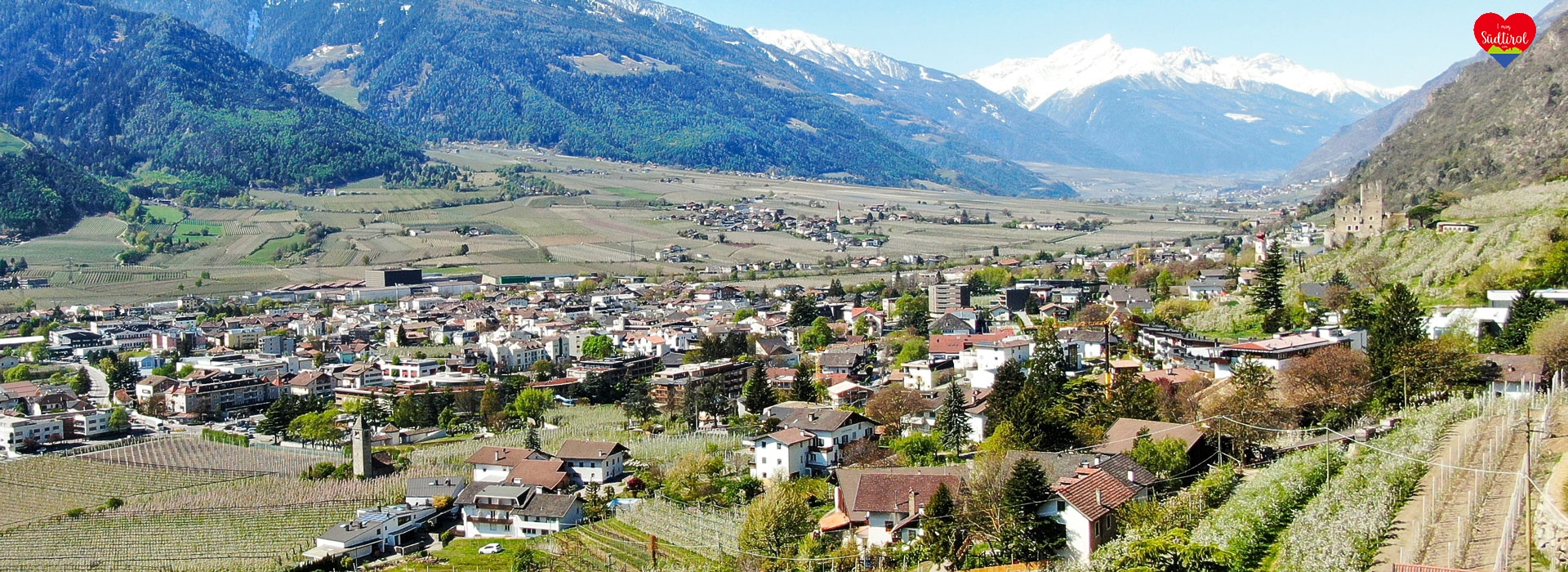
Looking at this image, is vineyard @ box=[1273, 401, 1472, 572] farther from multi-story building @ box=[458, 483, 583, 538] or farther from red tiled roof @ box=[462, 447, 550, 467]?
red tiled roof @ box=[462, 447, 550, 467]

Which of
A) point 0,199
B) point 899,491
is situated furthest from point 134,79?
point 899,491

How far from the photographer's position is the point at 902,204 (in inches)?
3775

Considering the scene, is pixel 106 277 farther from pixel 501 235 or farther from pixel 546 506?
pixel 546 506

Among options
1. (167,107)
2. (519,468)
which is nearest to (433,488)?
(519,468)

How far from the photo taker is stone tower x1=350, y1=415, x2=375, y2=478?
81.7 ft

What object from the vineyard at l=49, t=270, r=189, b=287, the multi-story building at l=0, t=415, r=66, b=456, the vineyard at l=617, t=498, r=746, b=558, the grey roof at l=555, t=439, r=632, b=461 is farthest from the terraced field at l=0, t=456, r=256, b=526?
the vineyard at l=49, t=270, r=189, b=287

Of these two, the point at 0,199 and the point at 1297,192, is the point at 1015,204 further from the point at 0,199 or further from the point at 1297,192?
the point at 0,199

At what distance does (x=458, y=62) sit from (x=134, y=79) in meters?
40.5

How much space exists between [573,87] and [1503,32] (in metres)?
127

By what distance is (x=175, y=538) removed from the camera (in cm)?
2256

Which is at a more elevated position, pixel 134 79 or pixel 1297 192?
pixel 134 79

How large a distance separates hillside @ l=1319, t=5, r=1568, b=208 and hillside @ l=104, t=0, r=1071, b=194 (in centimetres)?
7846

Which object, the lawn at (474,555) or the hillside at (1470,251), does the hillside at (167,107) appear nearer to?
the lawn at (474,555)

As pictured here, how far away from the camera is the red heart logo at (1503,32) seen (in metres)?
22.1
